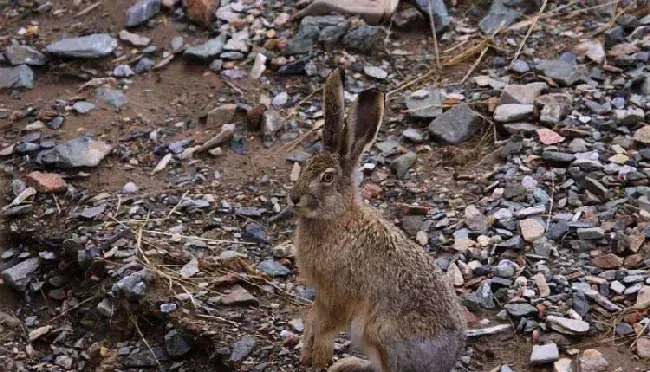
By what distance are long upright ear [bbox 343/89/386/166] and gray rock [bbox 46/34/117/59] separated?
10.5ft

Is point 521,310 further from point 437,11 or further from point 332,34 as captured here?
point 437,11

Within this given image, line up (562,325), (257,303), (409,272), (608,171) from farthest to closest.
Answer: (608,171), (257,303), (562,325), (409,272)

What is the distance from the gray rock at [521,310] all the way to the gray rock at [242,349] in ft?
4.61

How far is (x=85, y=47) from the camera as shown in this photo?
783cm

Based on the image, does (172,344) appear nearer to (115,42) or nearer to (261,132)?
(261,132)

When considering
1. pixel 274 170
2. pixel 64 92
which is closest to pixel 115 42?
pixel 64 92

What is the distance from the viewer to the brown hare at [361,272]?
509 centimetres

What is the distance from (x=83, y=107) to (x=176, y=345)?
92.5 inches

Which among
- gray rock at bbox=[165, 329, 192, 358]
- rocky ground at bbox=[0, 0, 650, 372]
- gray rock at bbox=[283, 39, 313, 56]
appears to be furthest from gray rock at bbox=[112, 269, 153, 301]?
gray rock at bbox=[283, 39, 313, 56]

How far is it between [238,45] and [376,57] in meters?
1.04

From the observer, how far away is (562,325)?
18.3 feet

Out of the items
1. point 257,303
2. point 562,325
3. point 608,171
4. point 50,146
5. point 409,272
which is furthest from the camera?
point 50,146

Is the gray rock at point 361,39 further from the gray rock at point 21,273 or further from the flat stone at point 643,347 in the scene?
the flat stone at point 643,347

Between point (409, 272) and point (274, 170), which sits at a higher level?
point (409, 272)
